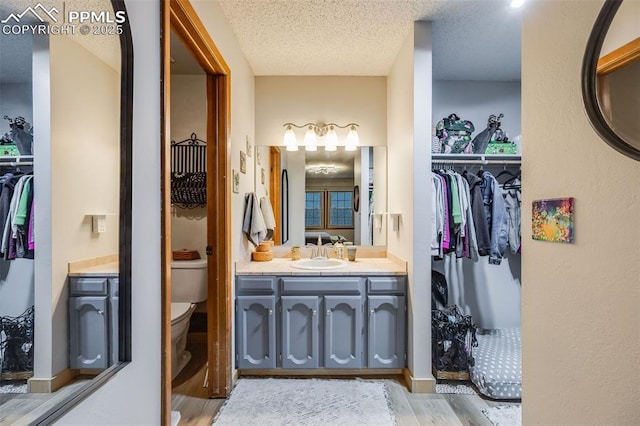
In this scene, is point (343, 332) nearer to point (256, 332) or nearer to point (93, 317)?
point (256, 332)

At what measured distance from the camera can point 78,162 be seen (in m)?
0.82

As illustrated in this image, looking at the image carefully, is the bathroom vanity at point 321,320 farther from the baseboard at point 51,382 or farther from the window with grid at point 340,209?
the baseboard at point 51,382

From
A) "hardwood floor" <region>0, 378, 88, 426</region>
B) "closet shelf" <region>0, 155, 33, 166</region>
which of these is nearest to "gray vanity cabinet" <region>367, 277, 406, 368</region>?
"hardwood floor" <region>0, 378, 88, 426</region>

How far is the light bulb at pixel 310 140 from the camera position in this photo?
314 cm

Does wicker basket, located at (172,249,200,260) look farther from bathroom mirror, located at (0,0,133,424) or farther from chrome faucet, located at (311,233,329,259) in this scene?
bathroom mirror, located at (0,0,133,424)

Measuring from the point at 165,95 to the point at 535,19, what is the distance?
4.63 ft

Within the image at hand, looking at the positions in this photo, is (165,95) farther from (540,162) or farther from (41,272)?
(540,162)

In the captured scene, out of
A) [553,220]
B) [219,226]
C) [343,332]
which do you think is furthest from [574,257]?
[219,226]

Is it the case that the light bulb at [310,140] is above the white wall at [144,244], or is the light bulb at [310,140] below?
above

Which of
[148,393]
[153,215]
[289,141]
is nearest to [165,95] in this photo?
[153,215]

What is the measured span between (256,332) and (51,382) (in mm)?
1822

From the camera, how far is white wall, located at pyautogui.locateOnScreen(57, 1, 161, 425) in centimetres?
106

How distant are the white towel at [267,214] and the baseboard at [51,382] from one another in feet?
7.07

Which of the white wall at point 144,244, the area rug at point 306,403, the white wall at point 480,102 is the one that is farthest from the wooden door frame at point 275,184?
the white wall at point 144,244
